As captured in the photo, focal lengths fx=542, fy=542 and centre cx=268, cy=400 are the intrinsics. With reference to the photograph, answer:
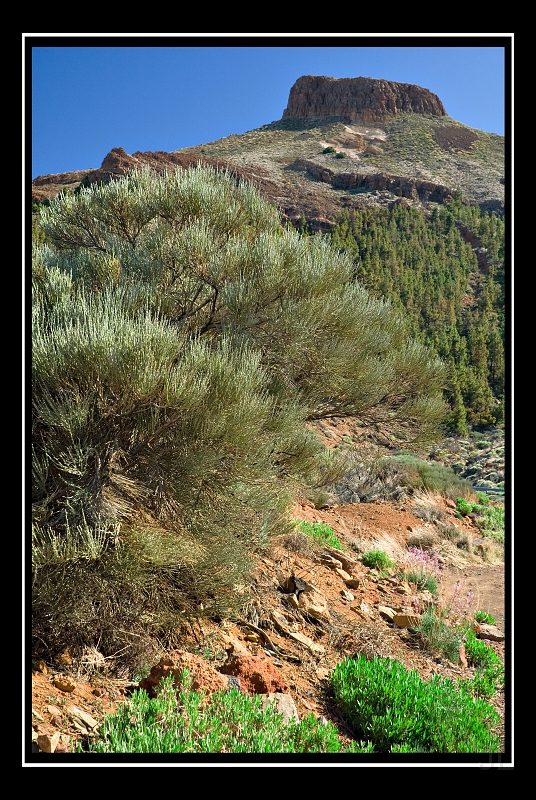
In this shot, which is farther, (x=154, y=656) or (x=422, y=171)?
(x=422, y=171)

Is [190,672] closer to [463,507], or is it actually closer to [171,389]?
[171,389]

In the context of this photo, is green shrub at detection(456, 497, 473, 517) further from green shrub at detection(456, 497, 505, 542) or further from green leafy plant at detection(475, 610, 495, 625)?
green leafy plant at detection(475, 610, 495, 625)

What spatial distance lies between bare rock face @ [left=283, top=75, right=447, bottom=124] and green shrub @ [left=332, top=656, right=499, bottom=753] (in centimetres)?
8193

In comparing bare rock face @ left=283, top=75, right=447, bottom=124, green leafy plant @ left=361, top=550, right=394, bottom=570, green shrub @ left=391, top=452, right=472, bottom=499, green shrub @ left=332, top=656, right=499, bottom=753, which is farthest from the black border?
bare rock face @ left=283, top=75, right=447, bottom=124

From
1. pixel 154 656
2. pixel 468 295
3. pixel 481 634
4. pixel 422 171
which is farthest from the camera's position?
pixel 422 171

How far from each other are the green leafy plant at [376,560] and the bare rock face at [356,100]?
78.4 m

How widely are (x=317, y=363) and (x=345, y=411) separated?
1131 mm

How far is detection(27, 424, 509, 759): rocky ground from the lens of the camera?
3279 millimetres

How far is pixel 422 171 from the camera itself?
55406 millimetres

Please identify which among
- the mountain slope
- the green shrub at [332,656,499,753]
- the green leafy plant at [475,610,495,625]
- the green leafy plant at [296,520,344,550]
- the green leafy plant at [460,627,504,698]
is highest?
the mountain slope

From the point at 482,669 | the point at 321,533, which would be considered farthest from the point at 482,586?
the point at 482,669
